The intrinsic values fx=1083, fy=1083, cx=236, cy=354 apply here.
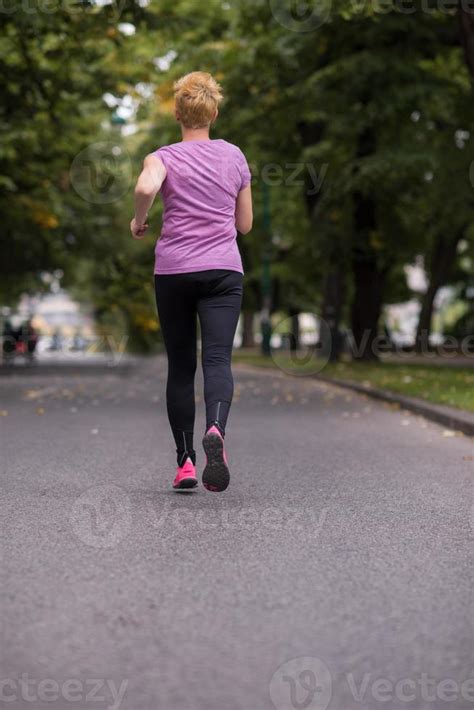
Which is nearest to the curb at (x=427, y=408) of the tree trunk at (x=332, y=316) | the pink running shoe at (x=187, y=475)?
the pink running shoe at (x=187, y=475)

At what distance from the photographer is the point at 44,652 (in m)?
3.24

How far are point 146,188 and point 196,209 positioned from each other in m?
0.38

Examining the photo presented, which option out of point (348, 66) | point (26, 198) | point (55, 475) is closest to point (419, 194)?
point (348, 66)

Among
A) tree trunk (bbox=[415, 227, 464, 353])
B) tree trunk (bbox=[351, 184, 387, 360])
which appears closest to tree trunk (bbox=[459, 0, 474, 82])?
tree trunk (bbox=[351, 184, 387, 360])

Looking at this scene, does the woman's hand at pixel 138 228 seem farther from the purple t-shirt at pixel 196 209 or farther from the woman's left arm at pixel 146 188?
the purple t-shirt at pixel 196 209

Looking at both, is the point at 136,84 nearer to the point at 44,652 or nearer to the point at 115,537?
the point at 115,537

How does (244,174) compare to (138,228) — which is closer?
(138,228)

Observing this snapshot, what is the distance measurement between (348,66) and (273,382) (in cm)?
580

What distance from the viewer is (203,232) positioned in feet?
18.4

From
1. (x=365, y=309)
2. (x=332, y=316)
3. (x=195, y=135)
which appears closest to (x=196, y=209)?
(x=195, y=135)

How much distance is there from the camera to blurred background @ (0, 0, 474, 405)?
56.9 feet

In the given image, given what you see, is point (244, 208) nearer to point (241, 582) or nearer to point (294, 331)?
point (241, 582)

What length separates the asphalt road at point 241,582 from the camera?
300cm

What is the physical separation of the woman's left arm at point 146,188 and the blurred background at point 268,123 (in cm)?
714
